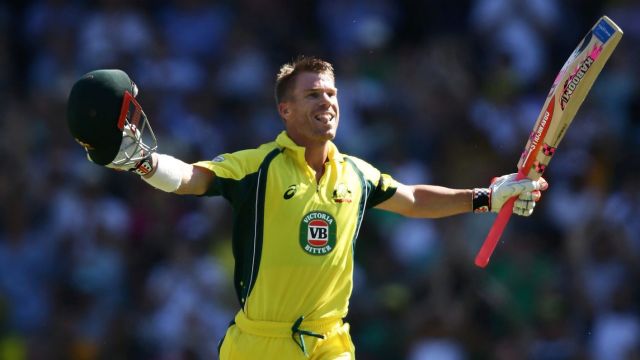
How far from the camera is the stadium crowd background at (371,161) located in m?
10.6

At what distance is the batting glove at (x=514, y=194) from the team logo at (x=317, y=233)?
3.43 ft

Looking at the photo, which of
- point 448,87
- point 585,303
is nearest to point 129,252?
point 448,87

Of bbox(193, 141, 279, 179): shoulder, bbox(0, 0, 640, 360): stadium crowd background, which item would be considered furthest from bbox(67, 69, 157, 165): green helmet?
bbox(0, 0, 640, 360): stadium crowd background

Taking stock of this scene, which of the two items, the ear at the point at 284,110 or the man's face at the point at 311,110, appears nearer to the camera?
the man's face at the point at 311,110

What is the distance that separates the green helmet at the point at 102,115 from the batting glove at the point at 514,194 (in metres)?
2.12

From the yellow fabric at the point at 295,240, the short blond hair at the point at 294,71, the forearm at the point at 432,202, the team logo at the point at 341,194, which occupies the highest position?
the short blond hair at the point at 294,71

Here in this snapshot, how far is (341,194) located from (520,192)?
3.45 ft

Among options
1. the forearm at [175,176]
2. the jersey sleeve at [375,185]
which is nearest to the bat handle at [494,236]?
the jersey sleeve at [375,185]

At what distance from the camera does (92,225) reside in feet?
38.2

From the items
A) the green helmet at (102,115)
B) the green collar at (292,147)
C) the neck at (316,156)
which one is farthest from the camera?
the neck at (316,156)

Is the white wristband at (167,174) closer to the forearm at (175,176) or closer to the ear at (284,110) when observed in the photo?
the forearm at (175,176)

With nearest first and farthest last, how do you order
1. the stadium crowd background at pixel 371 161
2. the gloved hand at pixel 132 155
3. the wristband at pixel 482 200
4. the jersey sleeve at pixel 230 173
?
the gloved hand at pixel 132 155, the jersey sleeve at pixel 230 173, the wristband at pixel 482 200, the stadium crowd background at pixel 371 161

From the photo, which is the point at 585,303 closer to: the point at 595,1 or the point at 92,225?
the point at 595,1

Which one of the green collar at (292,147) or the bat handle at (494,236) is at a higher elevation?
the green collar at (292,147)
